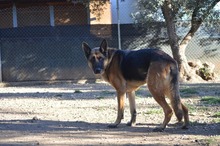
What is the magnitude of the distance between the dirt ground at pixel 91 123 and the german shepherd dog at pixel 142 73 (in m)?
0.35

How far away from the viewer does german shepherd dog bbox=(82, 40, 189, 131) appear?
7066 mm

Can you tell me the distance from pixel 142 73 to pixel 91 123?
54.7 inches

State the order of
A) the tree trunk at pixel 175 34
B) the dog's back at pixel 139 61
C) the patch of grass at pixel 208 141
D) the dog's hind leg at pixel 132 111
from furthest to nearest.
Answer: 1. the tree trunk at pixel 175 34
2. the dog's hind leg at pixel 132 111
3. the dog's back at pixel 139 61
4. the patch of grass at pixel 208 141

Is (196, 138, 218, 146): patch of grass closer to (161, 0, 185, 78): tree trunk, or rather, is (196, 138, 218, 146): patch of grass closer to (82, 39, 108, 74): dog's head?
(82, 39, 108, 74): dog's head

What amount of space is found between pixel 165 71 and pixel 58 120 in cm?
244

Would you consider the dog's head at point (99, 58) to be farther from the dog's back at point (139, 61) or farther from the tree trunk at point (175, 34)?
the tree trunk at point (175, 34)

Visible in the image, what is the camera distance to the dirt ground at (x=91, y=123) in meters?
6.46

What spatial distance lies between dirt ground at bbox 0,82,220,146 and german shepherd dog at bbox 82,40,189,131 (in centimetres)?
35

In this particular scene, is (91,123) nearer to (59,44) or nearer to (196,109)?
(196,109)

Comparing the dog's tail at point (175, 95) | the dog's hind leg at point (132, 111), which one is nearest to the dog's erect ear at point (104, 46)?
the dog's hind leg at point (132, 111)

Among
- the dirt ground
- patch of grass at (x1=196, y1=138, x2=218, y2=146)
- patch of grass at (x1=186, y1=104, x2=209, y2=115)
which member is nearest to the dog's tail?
the dirt ground

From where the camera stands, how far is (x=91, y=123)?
7.99 metres

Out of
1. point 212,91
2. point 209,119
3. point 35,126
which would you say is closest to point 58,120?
point 35,126

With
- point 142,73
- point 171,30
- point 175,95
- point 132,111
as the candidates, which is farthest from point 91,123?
point 171,30
